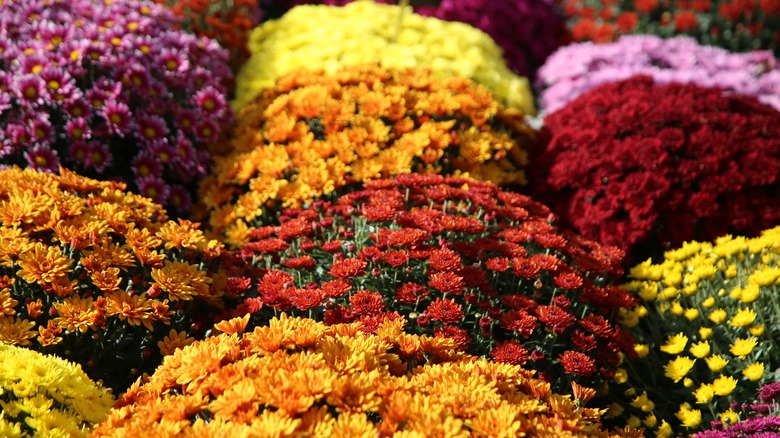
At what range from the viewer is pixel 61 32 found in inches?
158

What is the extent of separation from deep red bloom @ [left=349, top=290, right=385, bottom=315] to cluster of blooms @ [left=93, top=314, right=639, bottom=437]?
0.27 metres

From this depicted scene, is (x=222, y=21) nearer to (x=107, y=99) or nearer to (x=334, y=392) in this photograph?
(x=107, y=99)

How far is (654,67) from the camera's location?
622 centimetres

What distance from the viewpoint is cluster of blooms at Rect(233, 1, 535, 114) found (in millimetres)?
5223

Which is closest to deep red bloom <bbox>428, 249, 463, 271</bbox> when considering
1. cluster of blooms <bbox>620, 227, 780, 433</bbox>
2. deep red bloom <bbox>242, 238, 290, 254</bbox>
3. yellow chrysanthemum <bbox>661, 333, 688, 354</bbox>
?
deep red bloom <bbox>242, 238, 290, 254</bbox>

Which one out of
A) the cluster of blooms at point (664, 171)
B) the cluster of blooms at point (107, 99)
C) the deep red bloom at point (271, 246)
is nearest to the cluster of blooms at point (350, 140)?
the cluster of blooms at point (107, 99)

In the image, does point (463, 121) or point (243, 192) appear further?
point (463, 121)

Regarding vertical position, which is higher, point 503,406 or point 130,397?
point 503,406

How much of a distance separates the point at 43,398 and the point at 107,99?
212 centimetres

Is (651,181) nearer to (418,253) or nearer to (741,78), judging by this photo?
(418,253)

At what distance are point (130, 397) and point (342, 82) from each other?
2596 mm

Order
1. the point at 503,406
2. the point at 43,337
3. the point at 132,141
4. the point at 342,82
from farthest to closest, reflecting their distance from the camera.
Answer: the point at 342,82 < the point at 132,141 < the point at 43,337 < the point at 503,406

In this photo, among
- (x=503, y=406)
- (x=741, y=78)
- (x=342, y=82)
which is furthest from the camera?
(x=741, y=78)

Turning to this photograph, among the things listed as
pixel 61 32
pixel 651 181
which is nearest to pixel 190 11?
pixel 61 32
